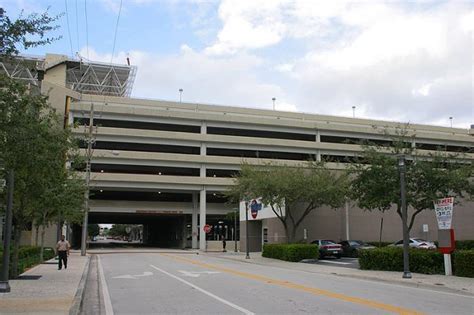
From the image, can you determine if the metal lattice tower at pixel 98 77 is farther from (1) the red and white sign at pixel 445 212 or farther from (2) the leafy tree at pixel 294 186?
(1) the red and white sign at pixel 445 212

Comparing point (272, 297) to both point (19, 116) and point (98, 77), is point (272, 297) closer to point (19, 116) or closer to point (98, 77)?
point (19, 116)

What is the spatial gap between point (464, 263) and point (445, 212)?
2.14 m

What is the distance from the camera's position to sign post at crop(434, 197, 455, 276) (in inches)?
797

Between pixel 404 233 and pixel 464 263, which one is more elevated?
pixel 404 233

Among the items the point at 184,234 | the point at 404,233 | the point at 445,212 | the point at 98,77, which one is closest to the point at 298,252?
the point at 404,233

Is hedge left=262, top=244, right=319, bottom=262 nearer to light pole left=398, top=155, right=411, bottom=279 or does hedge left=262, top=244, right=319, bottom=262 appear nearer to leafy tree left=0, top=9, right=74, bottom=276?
light pole left=398, top=155, right=411, bottom=279

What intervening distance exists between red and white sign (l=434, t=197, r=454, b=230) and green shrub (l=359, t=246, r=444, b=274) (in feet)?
4.81

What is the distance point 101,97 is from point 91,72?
42.7ft

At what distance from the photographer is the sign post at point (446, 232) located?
20250 mm

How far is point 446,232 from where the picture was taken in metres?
20.4

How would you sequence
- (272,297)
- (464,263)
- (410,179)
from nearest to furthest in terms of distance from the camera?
(272,297)
(464,263)
(410,179)

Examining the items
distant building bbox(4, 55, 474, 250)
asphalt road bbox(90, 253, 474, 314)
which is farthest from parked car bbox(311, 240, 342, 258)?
distant building bbox(4, 55, 474, 250)

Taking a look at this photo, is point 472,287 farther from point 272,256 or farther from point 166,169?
point 166,169

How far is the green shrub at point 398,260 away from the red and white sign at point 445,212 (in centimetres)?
147
